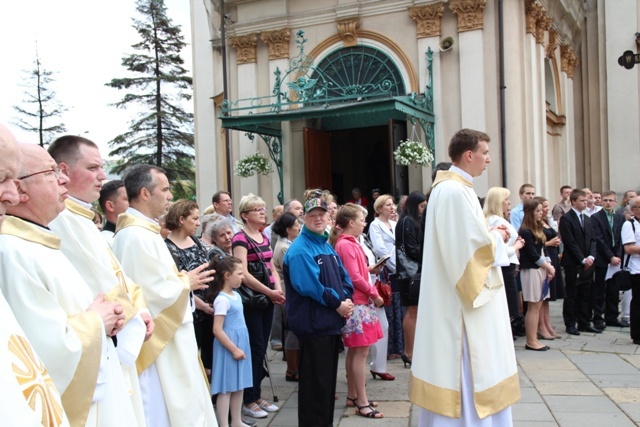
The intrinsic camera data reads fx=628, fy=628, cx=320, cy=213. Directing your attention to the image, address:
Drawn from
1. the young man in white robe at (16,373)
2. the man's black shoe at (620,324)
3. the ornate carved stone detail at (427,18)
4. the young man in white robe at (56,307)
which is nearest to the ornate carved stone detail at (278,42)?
the ornate carved stone detail at (427,18)

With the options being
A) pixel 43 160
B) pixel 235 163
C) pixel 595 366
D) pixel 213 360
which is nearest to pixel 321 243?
pixel 213 360

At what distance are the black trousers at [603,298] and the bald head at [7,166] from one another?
916cm

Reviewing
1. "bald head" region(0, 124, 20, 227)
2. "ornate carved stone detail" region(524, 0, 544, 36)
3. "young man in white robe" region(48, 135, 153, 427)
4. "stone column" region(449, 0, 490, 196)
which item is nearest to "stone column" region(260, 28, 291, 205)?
"stone column" region(449, 0, 490, 196)

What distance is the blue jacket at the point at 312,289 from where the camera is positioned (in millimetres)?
4707

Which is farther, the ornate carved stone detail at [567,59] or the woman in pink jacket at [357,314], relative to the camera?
the ornate carved stone detail at [567,59]

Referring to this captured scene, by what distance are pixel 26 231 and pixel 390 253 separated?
556cm

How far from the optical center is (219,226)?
19.7 ft

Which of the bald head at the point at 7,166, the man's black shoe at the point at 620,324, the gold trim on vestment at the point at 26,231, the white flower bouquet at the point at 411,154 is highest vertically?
the white flower bouquet at the point at 411,154

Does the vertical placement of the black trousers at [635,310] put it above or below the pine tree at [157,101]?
below

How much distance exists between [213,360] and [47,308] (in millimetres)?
2922

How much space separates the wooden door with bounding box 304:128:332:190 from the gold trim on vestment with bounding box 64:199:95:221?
455 inches

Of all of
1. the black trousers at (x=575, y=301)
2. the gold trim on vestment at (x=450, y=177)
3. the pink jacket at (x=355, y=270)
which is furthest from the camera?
the black trousers at (x=575, y=301)

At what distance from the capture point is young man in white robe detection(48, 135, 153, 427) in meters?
2.94

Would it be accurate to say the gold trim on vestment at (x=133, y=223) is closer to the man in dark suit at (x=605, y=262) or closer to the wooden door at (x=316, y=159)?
the man in dark suit at (x=605, y=262)
